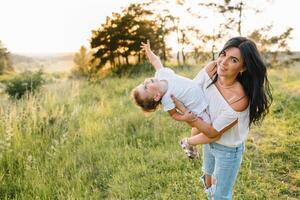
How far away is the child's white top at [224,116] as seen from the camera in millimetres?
2316

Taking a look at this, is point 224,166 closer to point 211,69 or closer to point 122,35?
point 211,69

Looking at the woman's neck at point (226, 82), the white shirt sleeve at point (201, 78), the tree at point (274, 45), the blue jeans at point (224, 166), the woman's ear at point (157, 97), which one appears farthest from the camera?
the tree at point (274, 45)

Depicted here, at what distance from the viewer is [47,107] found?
685cm

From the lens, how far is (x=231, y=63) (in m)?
2.30

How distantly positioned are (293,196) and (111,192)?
186 cm

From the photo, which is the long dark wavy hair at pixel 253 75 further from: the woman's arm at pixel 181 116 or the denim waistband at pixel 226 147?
the woman's arm at pixel 181 116

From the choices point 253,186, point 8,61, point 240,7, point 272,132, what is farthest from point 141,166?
point 8,61

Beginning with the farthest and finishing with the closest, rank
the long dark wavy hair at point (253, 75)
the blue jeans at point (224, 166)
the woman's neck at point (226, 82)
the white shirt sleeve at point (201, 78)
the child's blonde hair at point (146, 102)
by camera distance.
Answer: the child's blonde hair at point (146, 102), the white shirt sleeve at point (201, 78), the blue jeans at point (224, 166), the woman's neck at point (226, 82), the long dark wavy hair at point (253, 75)

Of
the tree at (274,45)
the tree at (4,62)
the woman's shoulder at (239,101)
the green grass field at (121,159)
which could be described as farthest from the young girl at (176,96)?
the tree at (4,62)

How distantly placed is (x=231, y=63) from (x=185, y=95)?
41 centimetres

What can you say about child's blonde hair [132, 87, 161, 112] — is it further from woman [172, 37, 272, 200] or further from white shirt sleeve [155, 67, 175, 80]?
woman [172, 37, 272, 200]

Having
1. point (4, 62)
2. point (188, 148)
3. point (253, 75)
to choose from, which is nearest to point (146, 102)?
point (188, 148)

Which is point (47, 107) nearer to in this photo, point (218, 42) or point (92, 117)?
point (92, 117)

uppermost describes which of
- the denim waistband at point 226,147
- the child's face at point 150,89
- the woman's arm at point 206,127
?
the child's face at point 150,89
